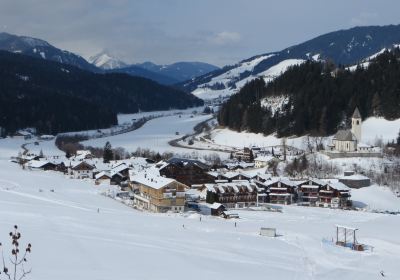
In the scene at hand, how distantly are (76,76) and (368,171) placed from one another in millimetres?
139086

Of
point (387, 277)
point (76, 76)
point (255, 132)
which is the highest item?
point (76, 76)

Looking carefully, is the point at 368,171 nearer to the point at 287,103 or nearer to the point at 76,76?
the point at 287,103

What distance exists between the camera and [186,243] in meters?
22.2

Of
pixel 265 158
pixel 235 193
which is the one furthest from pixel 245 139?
pixel 235 193

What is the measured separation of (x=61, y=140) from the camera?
89.5m

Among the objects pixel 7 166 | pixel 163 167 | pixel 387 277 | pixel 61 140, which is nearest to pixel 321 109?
pixel 163 167

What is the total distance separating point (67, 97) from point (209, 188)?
300 feet

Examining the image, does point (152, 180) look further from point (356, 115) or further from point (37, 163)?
point (356, 115)

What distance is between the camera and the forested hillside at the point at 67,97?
362 ft

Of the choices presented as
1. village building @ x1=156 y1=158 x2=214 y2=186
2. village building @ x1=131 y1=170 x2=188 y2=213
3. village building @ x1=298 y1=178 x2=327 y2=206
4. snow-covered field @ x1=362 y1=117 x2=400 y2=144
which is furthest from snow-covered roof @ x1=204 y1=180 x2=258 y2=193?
snow-covered field @ x1=362 y1=117 x2=400 y2=144

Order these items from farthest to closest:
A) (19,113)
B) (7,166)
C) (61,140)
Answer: (19,113), (61,140), (7,166)

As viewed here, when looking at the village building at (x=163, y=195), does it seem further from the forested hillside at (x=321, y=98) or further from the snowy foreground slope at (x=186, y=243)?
the forested hillside at (x=321, y=98)

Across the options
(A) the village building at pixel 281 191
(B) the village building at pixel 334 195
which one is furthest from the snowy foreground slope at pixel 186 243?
(A) the village building at pixel 281 191

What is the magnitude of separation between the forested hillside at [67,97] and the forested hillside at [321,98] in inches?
1767
